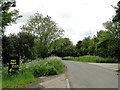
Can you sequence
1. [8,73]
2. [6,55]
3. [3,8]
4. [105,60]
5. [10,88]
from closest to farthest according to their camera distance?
[10,88] < [3,8] < [8,73] < [6,55] < [105,60]

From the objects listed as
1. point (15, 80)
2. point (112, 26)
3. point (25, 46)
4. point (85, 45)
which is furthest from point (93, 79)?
point (85, 45)

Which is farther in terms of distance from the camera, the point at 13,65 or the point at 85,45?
the point at 85,45

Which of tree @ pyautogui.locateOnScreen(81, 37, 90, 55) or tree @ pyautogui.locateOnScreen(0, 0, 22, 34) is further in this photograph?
tree @ pyautogui.locateOnScreen(81, 37, 90, 55)

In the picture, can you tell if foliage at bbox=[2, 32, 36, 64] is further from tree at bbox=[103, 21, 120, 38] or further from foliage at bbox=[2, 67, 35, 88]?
tree at bbox=[103, 21, 120, 38]

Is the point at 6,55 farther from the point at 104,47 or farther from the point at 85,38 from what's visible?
the point at 85,38

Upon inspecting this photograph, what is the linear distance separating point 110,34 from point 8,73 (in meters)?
27.7

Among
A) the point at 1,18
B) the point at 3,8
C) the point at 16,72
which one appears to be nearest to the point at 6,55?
the point at 16,72

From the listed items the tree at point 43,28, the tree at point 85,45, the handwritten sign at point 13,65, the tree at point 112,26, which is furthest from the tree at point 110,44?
→ the tree at point 85,45

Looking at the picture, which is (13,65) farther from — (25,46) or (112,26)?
(112,26)

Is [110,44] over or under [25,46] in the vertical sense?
over

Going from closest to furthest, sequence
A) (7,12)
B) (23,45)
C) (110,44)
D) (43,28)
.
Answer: (7,12) → (43,28) → (23,45) → (110,44)

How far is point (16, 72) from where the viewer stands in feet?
31.6

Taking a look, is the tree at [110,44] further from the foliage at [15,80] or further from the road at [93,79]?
the foliage at [15,80]

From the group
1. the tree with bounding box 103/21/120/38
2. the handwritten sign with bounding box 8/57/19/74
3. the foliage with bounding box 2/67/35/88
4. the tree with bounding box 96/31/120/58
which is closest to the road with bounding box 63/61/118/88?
the foliage with bounding box 2/67/35/88
